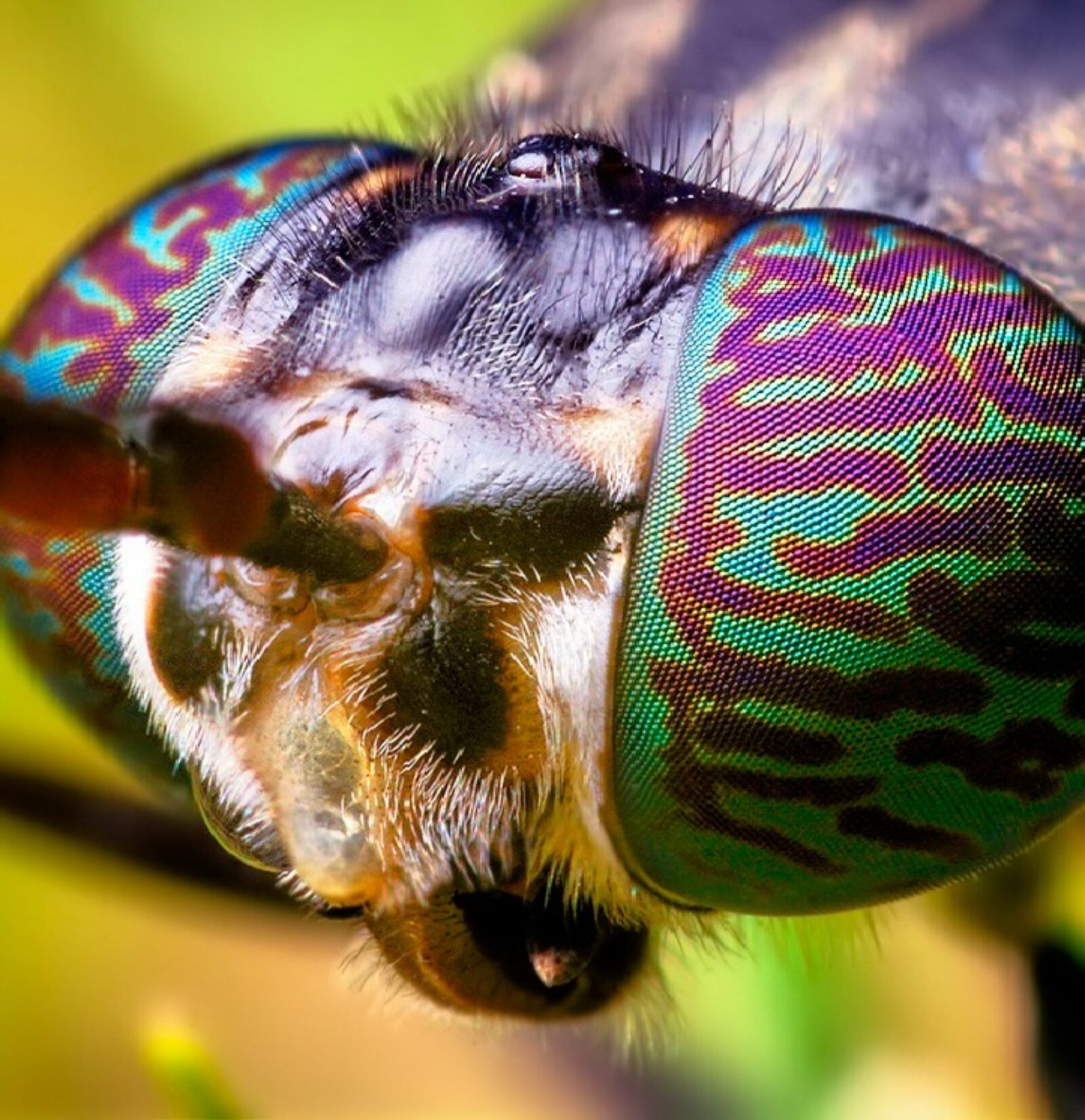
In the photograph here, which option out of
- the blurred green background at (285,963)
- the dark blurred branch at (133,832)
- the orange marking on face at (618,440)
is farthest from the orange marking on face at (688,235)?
the dark blurred branch at (133,832)

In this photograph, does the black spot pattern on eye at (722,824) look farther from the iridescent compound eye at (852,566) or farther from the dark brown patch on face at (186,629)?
the dark brown patch on face at (186,629)

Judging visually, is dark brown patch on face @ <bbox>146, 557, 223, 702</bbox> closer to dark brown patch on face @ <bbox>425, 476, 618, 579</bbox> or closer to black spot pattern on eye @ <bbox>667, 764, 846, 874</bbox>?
dark brown patch on face @ <bbox>425, 476, 618, 579</bbox>

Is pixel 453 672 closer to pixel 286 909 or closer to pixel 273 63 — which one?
pixel 286 909

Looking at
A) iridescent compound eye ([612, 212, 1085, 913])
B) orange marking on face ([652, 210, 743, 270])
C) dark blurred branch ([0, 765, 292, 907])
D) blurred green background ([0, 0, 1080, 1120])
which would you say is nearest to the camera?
iridescent compound eye ([612, 212, 1085, 913])

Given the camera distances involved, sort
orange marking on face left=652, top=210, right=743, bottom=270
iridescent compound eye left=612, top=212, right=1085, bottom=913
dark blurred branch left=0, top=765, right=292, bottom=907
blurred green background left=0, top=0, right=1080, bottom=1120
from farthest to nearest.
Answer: blurred green background left=0, top=0, right=1080, bottom=1120, dark blurred branch left=0, top=765, right=292, bottom=907, orange marking on face left=652, top=210, right=743, bottom=270, iridescent compound eye left=612, top=212, right=1085, bottom=913

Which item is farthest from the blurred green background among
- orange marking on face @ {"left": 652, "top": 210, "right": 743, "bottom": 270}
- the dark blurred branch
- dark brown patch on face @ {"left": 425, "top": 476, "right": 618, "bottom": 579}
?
orange marking on face @ {"left": 652, "top": 210, "right": 743, "bottom": 270}
